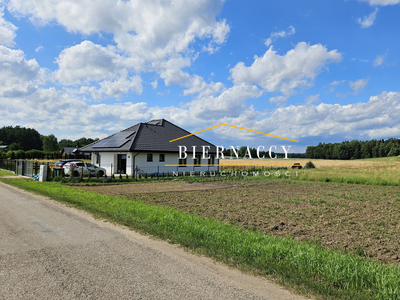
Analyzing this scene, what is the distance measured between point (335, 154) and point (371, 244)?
85325 mm

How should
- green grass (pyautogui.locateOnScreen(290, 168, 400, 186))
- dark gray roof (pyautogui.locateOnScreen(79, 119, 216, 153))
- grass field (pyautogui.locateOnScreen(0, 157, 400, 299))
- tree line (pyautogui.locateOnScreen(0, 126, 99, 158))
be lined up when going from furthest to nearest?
tree line (pyautogui.locateOnScreen(0, 126, 99, 158)) < dark gray roof (pyautogui.locateOnScreen(79, 119, 216, 153)) < green grass (pyautogui.locateOnScreen(290, 168, 400, 186)) < grass field (pyautogui.locateOnScreen(0, 157, 400, 299))

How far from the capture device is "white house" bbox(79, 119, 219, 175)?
27719 millimetres

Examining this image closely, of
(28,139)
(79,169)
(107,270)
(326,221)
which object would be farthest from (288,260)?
(28,139)

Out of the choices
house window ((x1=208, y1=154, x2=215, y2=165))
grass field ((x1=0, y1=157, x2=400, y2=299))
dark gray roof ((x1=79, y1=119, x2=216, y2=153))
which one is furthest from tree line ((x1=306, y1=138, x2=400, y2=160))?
grass field ((x1=0, y1=157, x2=400, y2=299))

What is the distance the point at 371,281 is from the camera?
12.9 ft

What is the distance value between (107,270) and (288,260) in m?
2.98

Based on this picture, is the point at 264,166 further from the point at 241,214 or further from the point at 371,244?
the point at 371,244

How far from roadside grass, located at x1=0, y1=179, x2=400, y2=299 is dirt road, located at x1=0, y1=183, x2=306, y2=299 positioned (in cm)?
34

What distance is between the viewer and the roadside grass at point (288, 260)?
147 inches

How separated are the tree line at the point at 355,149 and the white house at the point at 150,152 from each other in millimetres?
54311

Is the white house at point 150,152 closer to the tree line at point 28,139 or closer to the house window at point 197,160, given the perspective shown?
the house window at point 197,160

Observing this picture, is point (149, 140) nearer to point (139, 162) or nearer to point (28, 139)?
point (139, 162)

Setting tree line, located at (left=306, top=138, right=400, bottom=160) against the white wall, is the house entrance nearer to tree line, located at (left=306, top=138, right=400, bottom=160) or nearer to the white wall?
the white wall

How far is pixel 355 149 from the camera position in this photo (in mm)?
83312
